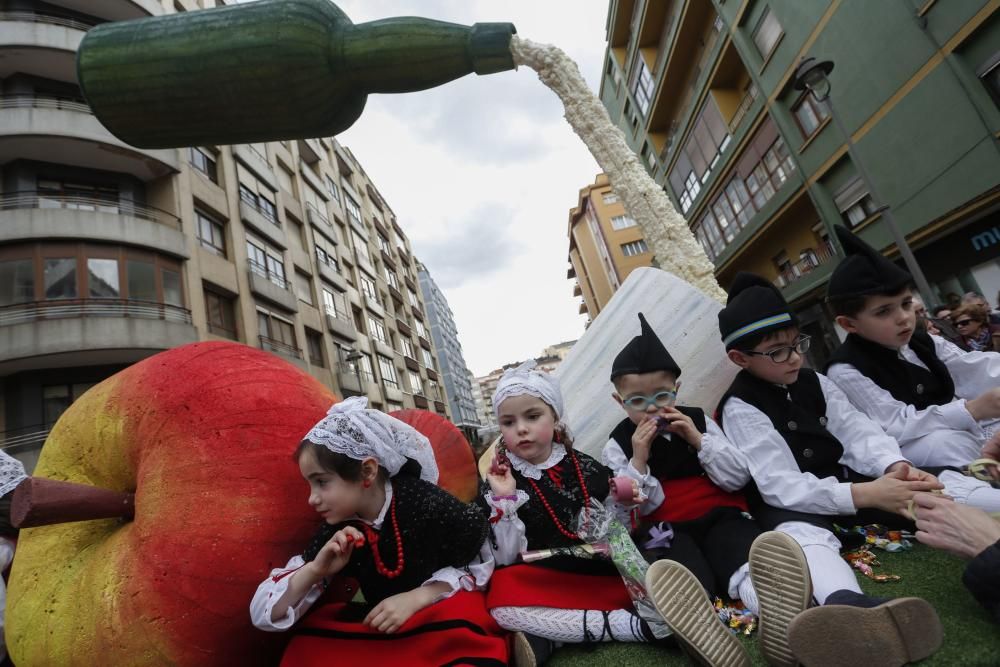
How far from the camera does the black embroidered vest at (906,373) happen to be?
219cm

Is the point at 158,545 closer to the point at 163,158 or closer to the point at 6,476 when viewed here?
the point at 6,476

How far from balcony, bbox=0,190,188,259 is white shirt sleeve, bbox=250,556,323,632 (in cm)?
1263

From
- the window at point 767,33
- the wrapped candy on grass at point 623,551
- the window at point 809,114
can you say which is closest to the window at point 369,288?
the window at point 767,33

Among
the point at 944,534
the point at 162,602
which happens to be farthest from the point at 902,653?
the point at 162,602

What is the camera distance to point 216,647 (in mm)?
1485

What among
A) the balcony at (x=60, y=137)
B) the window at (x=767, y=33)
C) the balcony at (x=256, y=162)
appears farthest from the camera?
the balcony at (x=256, y=162)

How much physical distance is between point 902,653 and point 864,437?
1.07m

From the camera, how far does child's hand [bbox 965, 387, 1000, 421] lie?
72.2 inches

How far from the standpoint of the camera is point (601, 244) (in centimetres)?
3919

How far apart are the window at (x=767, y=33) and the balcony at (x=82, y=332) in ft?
52.7

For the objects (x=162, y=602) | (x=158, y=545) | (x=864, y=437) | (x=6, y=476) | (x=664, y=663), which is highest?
(x=6, y=476)

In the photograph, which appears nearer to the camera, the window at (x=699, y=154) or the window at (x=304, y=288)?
the window at (x=699, y=154)

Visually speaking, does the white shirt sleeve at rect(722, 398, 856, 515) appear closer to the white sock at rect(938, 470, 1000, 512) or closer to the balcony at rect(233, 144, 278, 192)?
the white sock at rect(938, 470, 1000, 512)

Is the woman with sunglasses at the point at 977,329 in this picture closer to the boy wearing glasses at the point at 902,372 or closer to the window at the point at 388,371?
the boy wearing glasses at the point at 902,372
